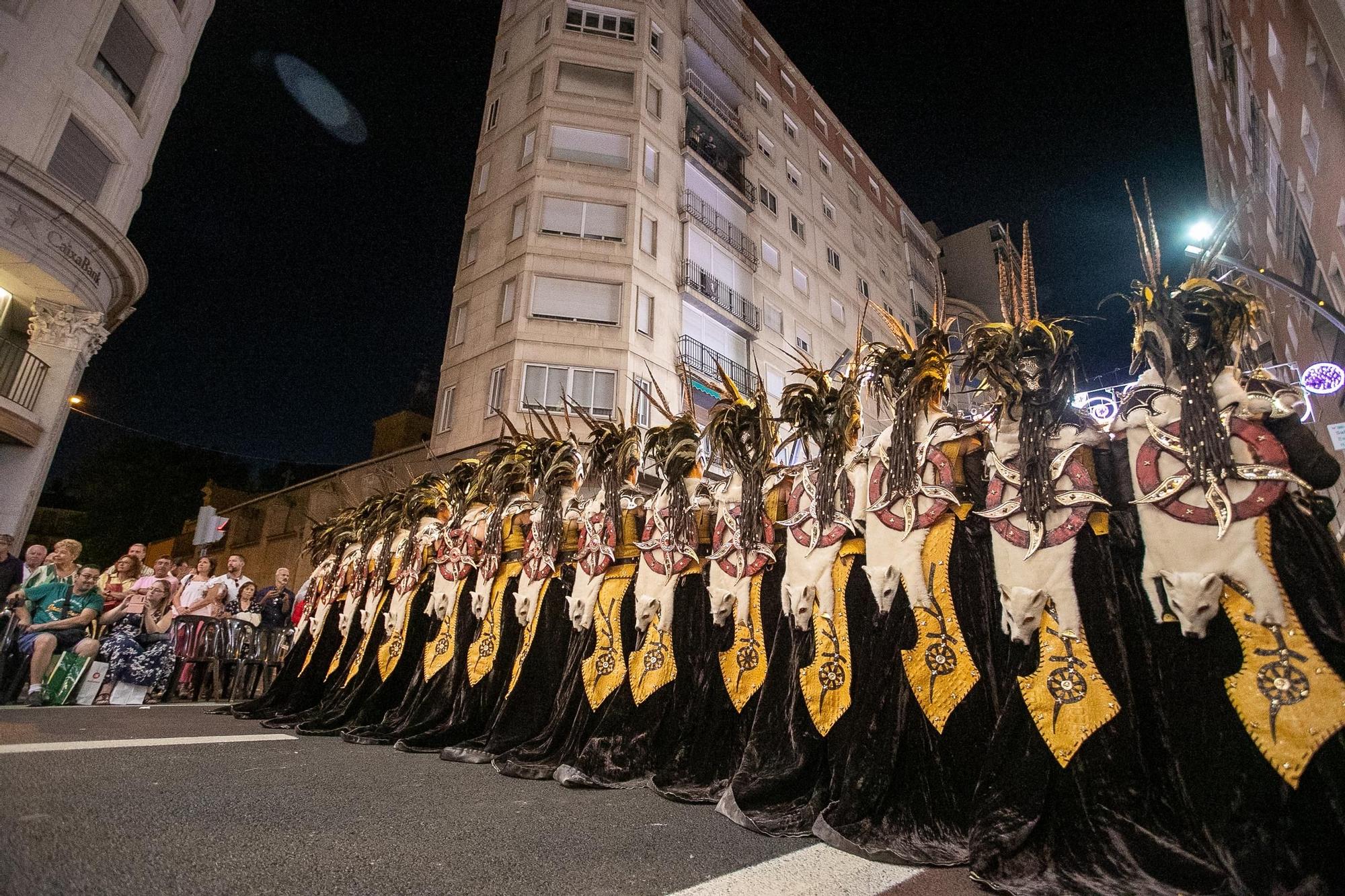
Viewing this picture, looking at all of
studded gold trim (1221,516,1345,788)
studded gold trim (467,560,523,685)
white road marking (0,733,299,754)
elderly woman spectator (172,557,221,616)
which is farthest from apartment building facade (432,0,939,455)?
studded gold trim (1221,516,1345,788)

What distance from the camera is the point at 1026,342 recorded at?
9.52 ft

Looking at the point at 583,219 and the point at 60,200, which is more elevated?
the point at 583,219

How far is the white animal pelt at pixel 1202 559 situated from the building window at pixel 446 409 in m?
15.7

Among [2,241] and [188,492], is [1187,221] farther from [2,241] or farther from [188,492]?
[188,492]

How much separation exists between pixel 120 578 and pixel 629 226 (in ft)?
42.1

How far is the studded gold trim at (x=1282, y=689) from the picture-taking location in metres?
1.95

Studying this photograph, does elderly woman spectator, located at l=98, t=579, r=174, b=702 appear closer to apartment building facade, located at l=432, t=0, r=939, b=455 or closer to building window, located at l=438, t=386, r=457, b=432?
apartment building facade, located at l=432, t=0, r=939, b=455

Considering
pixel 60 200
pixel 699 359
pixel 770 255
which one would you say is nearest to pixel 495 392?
pixel 699 359

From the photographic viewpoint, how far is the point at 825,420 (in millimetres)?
3697

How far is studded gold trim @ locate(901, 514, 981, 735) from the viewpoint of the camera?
106 inches

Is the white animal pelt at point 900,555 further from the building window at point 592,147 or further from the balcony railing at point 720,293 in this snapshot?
the building window at point 592,147

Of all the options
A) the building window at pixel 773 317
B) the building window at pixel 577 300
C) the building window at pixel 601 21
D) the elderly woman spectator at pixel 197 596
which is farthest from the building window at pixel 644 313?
the elderly woman spectator at pixel 197 596

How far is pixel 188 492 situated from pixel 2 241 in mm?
25507

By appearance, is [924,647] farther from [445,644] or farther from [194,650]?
[194,650]
